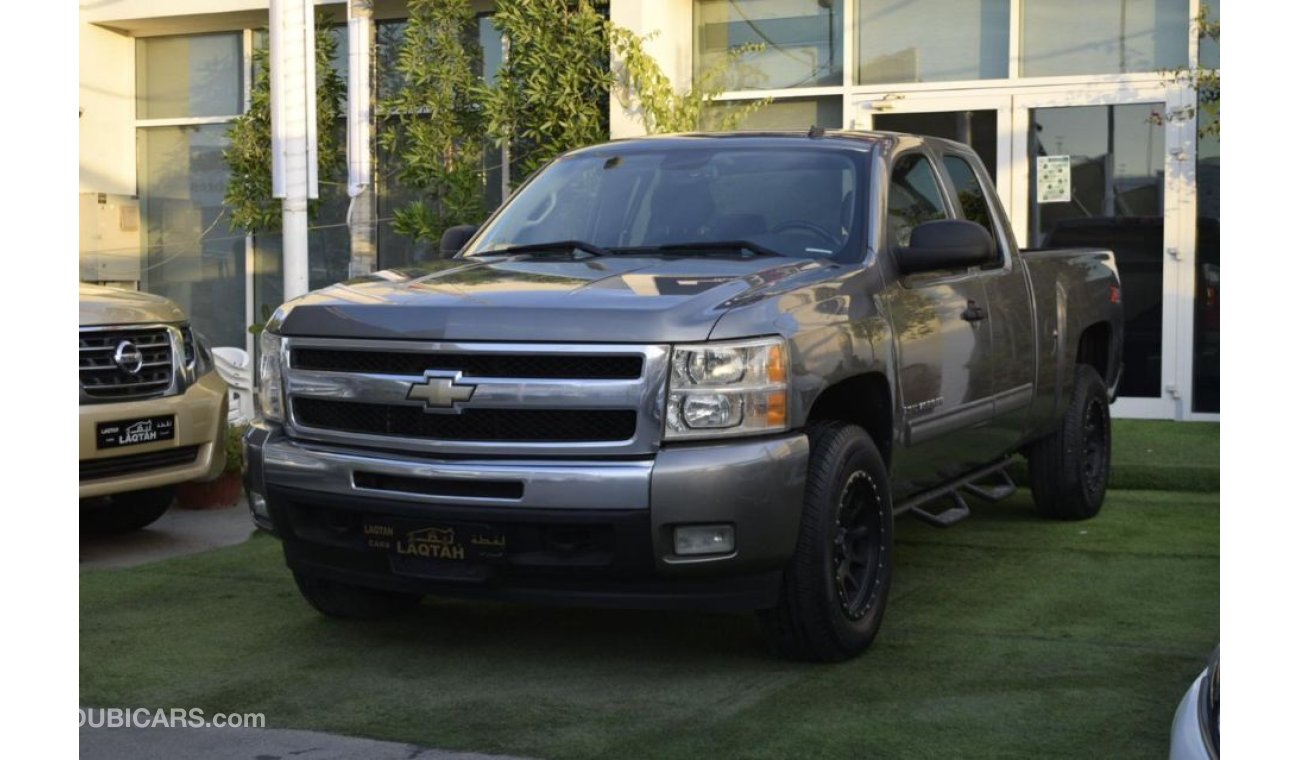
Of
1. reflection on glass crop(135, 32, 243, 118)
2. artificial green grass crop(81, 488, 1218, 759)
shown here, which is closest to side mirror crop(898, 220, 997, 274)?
artificial green grass crop(81, 488, 1218, 759)

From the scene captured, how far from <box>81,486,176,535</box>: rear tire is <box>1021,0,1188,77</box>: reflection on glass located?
281 inches

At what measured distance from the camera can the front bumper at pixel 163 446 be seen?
7336 mm

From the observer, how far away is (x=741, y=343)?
504 cm

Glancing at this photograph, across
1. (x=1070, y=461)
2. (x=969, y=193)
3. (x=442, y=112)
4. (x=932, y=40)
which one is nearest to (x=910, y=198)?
(x=969, y=193)

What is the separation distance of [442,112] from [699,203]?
7.24 meters

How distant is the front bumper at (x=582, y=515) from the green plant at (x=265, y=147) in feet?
29.5

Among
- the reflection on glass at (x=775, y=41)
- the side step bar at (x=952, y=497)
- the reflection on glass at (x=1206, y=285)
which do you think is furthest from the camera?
the reflection on glass at (x=775, y=41)

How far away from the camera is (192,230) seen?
14.9 metres

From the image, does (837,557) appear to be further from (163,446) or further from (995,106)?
(995,106)

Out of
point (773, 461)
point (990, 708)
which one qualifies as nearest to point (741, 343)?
point (773, 461)

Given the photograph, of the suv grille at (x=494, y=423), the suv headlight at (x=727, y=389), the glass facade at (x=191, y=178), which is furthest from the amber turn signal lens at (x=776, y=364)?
the glass facade at (x=191, y=178)

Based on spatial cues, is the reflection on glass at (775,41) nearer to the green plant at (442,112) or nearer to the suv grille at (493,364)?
the green plant at (442,112)

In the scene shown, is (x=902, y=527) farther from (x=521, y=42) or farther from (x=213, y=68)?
(x=213, y=68)

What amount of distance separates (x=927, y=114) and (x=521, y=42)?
3.11 metres
